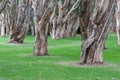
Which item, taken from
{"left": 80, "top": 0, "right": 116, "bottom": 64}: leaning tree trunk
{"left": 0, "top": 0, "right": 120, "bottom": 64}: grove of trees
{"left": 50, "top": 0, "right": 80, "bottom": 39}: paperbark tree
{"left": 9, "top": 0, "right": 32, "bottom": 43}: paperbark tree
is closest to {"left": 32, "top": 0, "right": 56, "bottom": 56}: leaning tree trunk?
{"left": 0, "top": 0, "right": 120, "bottom": 64}: grove of trees

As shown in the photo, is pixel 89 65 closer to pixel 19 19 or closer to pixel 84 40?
pixel 84 40

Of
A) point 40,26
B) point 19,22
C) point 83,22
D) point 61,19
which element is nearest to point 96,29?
point 83,22

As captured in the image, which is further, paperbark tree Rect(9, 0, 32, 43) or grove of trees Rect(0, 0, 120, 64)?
paperbark tree Rect(9, 0, 32, 43)

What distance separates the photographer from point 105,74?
13.9 meters

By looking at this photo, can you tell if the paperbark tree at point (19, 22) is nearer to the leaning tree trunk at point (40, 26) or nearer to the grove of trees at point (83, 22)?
the grove of trees at point (83, 22)

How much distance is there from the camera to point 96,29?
53.7 ft

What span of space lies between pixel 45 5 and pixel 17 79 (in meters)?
9.95

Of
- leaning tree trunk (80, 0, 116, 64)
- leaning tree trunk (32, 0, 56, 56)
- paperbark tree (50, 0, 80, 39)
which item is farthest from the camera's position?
paperbark tree (50, 0, 80, 39)

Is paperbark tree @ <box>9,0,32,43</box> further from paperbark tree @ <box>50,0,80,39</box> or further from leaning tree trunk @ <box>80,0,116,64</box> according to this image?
leaning tree trunk @ <box>80,0,116,64</box>

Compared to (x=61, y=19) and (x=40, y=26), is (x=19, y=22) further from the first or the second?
(x=40, y=26)

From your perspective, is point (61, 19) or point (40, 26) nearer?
point (40, 26)

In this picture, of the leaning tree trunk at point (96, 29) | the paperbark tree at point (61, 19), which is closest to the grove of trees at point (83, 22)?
the leaning tree trunk at point (96, 29)

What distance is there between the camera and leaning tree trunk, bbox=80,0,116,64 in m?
16.2

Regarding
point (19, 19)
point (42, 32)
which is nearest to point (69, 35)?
point (19, 19)
